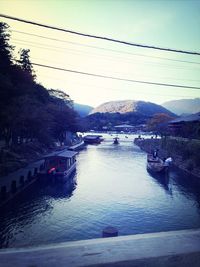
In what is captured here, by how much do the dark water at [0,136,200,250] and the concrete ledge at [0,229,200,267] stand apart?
1272 cm

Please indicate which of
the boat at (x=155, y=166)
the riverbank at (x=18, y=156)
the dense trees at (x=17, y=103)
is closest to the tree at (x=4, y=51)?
the dense trees at (x=17, y=103)

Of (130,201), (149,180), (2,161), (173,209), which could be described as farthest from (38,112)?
(173,209)

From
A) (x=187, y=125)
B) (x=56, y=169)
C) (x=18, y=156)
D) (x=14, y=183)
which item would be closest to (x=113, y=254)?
(x=14, y=183)

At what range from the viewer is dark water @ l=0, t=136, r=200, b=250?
18641 mm

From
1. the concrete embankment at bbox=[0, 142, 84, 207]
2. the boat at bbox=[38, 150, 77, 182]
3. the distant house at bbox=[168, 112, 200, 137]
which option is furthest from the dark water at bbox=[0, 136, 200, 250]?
the distant house at bbox=[168, 112, 200, 137]

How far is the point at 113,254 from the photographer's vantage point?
16.0ft

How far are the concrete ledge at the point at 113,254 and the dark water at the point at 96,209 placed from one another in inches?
501

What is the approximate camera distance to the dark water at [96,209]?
734 inches

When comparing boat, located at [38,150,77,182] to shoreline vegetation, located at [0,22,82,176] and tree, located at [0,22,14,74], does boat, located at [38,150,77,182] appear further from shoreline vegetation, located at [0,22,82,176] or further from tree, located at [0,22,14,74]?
tree, located at [0,22,14,74]

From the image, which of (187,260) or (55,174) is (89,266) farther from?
(55,174)

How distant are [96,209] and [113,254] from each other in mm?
19111

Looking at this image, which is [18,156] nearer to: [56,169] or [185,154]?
[56,169]

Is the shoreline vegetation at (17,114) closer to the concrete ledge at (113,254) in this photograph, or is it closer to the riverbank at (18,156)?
the riverbank at (18,156)

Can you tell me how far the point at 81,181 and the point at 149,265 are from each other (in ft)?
103
